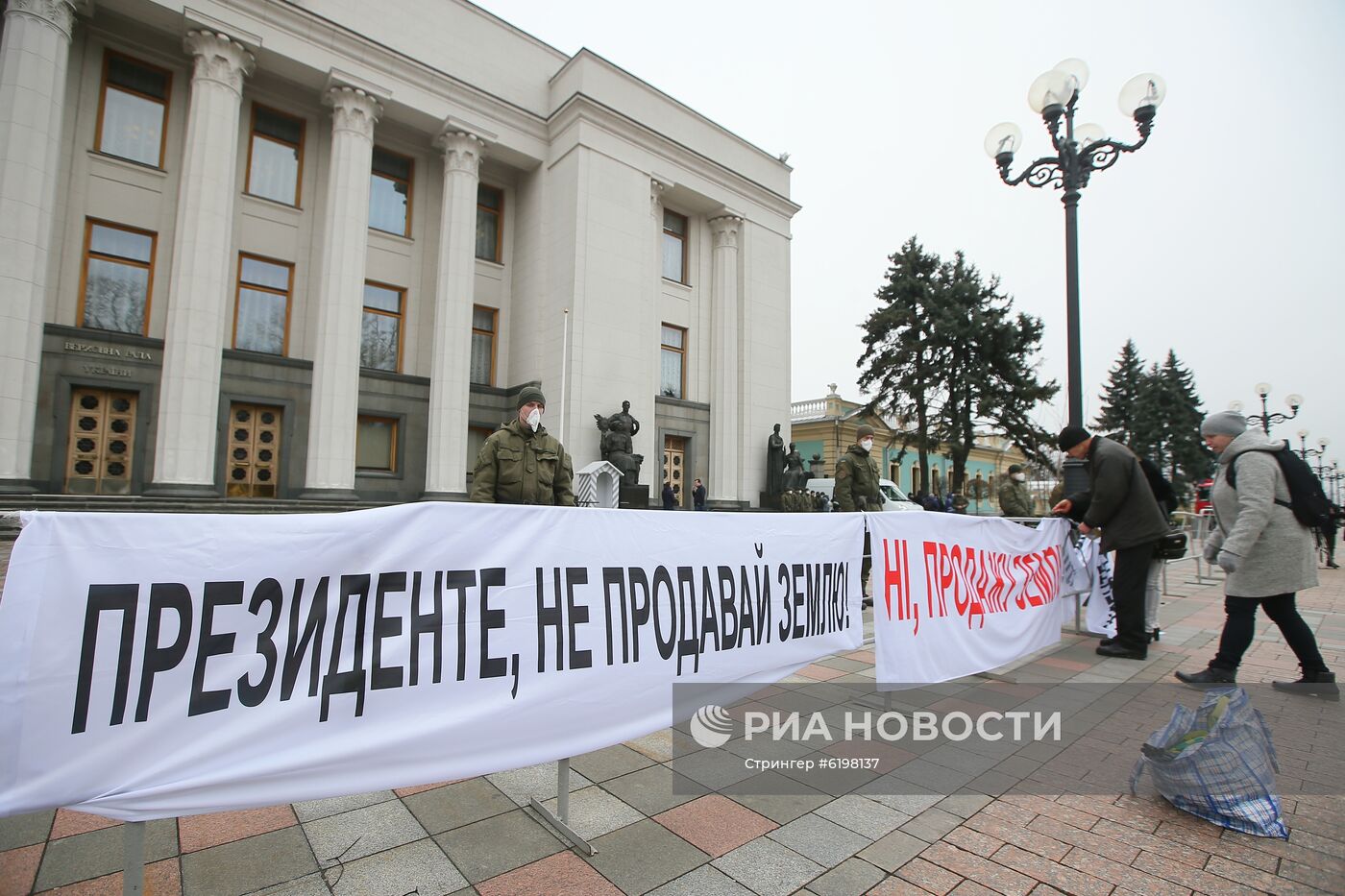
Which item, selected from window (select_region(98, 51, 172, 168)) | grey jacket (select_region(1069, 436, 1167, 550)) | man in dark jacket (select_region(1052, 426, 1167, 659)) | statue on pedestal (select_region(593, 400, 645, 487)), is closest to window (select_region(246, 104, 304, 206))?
window (select_region(98, 51, 172, 168))

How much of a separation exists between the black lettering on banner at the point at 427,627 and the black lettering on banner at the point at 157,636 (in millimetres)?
670

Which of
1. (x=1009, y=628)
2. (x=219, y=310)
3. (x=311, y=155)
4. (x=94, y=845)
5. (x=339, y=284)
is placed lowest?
(x=94, y=845)

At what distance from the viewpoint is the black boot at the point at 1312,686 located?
460 cm

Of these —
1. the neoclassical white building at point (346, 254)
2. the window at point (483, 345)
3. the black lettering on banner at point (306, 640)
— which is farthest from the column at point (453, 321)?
the black lettering on banner at point (306, 640)

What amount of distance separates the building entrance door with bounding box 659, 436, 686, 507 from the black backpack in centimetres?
1948

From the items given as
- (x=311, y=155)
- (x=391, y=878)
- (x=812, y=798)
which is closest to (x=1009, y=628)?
(x=812, y=798)

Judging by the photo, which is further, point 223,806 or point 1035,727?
point 1035,727

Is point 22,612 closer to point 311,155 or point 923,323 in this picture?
point 311,155

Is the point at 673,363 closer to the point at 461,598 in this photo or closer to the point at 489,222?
the point at 489,222

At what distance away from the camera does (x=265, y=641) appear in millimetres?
2018

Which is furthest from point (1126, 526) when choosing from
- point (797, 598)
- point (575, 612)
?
point (575, 612)

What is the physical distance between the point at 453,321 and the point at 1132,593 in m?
18.2

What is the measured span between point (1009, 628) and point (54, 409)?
64.2 feet

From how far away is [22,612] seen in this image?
5.32 feet
